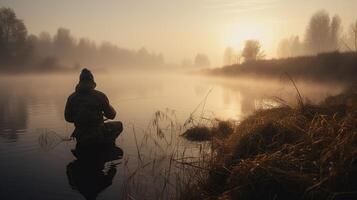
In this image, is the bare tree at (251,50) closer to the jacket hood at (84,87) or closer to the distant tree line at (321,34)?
the distant tree line at (321,34)

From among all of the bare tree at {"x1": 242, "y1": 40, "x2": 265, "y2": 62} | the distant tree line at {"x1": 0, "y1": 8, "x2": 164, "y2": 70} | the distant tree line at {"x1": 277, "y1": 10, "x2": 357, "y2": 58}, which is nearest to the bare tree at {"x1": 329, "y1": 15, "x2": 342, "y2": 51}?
the distant tree line at {"x1": 277, "y1": 10, "x2": 357, "y2": 58}

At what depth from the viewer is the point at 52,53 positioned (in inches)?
4154

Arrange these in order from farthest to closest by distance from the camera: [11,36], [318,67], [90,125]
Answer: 1. [11,36]
2. [318,67]
3. [90,125]

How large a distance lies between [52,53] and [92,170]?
104 metres

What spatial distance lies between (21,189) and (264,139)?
4.70 meters

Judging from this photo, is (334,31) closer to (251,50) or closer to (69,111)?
(251,50)

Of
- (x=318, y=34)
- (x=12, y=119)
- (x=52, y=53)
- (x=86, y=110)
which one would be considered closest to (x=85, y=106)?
(x=86, y=110)

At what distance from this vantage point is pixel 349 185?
4.60m

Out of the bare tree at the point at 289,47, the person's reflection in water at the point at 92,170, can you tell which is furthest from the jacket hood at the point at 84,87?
the bare tree at the point at 289,47

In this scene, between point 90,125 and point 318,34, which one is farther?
point 318,34

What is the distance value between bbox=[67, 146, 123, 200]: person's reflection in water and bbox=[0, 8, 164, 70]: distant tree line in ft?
206

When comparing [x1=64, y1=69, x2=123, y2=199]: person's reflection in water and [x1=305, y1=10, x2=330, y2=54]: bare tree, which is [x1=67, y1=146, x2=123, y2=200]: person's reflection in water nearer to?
[x1=64, y1=69, x2=123, y2=199]: person's reflection in water

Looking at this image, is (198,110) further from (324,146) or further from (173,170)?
(324,146)

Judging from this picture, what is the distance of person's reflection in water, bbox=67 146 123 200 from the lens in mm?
7133
